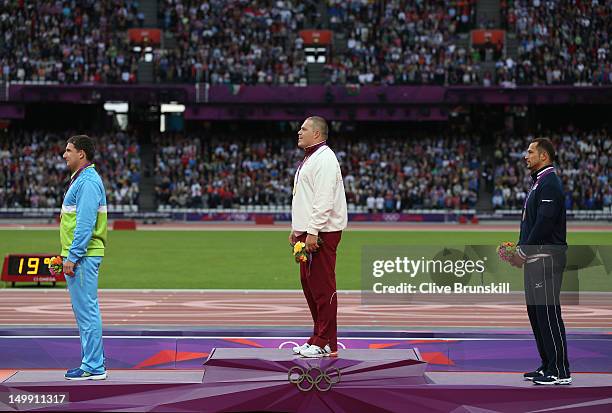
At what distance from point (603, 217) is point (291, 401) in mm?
34455

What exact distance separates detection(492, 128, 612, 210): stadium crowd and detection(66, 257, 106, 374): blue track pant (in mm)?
34201

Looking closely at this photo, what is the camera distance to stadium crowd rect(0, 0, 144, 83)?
4344 cm

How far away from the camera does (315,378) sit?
7.50m

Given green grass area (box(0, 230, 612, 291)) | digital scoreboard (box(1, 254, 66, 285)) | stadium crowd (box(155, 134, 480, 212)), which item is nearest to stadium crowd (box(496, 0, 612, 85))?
stadium crowd (box(155, 134, 480, 212))

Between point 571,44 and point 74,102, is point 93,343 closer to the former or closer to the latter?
point 74,102

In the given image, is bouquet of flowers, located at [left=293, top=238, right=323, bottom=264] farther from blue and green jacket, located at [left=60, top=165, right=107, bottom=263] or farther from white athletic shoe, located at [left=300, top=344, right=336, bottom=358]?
blue and green jacket, located at [left=60, top=165, right=107, bottom=263]

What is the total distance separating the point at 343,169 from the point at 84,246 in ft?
116

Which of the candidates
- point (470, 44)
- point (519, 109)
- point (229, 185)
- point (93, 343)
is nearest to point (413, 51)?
point (470, 44)

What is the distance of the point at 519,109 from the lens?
4497cm

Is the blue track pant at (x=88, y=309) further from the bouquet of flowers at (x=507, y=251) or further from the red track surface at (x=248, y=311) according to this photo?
the bouquet of flowers at (x=507, y=251)

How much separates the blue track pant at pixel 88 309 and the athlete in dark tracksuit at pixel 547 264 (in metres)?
3.31

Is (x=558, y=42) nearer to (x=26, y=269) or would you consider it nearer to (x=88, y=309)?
(x=26, y=269)

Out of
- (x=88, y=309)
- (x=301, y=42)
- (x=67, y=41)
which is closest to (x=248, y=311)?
(x=88, y=309)

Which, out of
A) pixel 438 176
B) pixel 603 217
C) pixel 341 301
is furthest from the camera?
pixel 438 176
